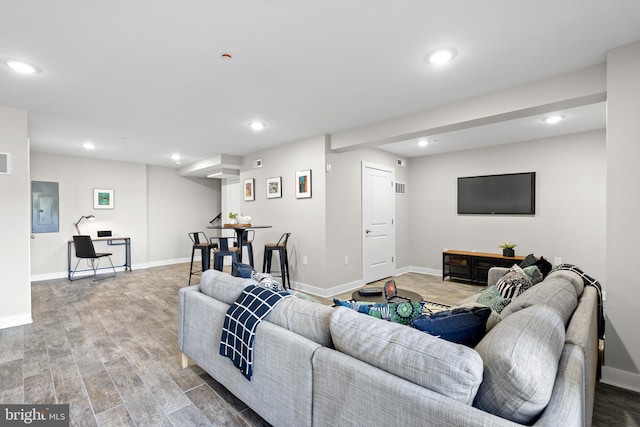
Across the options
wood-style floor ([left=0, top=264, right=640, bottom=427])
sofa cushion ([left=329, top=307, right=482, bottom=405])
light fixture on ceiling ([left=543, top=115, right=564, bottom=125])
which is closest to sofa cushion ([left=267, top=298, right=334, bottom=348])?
sofa cushion ([left=329, top=307, right=482, bottom=405])

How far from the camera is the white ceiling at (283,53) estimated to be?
175cm

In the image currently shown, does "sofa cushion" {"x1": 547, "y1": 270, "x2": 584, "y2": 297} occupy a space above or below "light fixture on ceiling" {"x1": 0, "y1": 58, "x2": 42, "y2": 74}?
below

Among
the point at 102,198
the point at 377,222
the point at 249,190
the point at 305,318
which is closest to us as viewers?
the point at 305,318

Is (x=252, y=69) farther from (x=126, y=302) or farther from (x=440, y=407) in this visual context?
(x=126, y=302)

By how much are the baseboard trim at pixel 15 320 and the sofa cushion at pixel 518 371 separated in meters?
4.49

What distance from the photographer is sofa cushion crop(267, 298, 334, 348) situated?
60.2 inches

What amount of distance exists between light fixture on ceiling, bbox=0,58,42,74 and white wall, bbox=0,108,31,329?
4.17 feet

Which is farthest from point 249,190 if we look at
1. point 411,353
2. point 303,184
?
point 411,353

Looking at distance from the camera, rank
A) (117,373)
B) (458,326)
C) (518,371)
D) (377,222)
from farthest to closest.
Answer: (377,222) < (117,373) < (458,326) < (518,371)

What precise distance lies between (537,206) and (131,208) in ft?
25.9

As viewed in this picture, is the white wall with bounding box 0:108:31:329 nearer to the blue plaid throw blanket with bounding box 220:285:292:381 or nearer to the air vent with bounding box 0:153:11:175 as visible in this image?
the air vent with bounding box 0:153:11:175

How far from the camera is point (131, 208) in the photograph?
6793 mm

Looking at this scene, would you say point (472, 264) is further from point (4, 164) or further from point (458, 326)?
point (4, 164)

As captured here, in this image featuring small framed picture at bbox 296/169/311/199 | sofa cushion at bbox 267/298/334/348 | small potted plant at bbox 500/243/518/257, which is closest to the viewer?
sofa cushion at bbox 267/298/334/348
